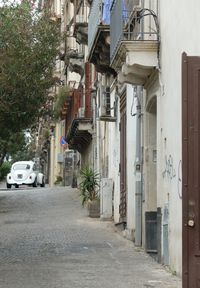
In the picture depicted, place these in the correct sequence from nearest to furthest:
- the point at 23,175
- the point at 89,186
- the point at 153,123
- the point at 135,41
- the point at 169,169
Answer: the point at 169,169, the point at 135,41, the point at 153,123, the point at 89,186, the point at 23,175

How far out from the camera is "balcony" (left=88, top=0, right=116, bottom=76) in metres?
16.4

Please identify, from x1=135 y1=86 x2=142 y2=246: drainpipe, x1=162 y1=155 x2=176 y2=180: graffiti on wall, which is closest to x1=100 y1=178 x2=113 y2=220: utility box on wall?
x1=135 y1=86 x2=142 y2=246: drainpipe

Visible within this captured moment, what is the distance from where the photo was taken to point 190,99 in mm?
7133

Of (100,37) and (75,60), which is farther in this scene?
(75,60)

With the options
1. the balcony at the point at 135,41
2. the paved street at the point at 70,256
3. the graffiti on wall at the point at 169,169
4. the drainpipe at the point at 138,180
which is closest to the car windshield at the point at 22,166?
the paved street at the point at 70,256

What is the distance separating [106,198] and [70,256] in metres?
7.11

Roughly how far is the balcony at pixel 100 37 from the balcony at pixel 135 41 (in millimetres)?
1872

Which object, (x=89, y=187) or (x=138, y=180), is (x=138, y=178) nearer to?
(x=138, y=180)

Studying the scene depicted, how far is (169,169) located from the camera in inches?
420

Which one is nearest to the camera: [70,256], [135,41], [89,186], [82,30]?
[135,41]

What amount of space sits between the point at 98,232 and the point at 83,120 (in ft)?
40.9

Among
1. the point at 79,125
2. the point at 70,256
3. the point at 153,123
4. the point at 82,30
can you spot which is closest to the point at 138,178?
the point at 153,123

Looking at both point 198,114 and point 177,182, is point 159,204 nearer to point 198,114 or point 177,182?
point 177,182

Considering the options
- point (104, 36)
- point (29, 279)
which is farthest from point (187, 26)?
point (104, 36)
